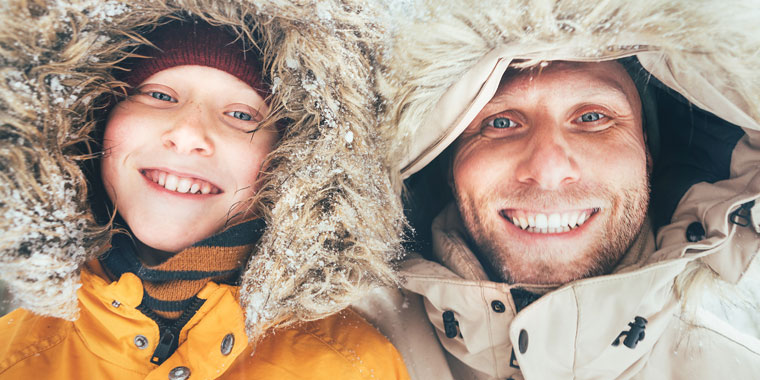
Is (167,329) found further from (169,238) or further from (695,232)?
(695,232)

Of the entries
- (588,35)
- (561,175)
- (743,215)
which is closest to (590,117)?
(561,175)

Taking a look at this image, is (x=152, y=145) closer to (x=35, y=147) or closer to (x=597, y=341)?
(x=35, y=147)

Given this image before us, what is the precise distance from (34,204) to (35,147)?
0.45 feet

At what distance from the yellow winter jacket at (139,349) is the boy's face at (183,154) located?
0.17 m

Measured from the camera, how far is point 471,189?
49.3 inches

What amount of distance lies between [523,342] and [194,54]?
1.22 metres

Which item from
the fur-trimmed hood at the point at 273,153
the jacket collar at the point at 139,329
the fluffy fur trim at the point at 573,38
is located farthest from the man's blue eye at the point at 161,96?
the fluffy fur trim at the point at 573,38

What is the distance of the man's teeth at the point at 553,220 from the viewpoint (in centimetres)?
117

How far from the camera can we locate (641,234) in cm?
123

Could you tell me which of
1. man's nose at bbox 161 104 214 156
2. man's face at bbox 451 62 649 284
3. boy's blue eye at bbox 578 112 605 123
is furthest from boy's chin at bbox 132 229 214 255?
boy's blue eye at bbox 578 112 605 123

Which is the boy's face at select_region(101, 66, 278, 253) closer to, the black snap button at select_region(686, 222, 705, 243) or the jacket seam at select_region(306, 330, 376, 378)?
the jacket seam at select_region(306, 330, 376, 378)

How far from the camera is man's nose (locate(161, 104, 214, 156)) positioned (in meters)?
1.02

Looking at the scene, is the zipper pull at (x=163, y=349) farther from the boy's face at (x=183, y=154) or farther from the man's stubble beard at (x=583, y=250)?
the man's stubble beard at (x=583, y=250)

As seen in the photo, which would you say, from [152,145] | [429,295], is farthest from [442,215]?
[152,145]
